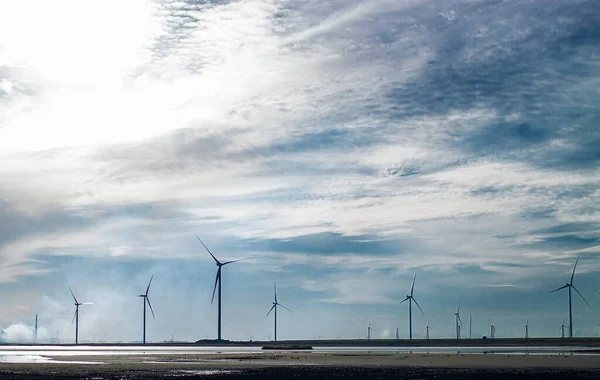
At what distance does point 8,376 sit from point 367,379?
30926 mm

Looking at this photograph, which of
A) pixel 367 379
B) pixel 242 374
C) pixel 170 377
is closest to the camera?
pixel 367 379

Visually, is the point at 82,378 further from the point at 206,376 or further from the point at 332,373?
the point at 332,373

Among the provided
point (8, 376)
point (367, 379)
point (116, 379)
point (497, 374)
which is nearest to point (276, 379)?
point (367, 379)

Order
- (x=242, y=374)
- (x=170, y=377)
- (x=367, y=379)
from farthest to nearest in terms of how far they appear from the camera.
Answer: (x=242, y=374)
(x=170, y=377)
(x=367, y=379)

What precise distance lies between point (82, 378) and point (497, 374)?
1305 inches

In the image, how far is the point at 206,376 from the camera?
64.9 meters

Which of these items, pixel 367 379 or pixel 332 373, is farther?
pixel 332 373

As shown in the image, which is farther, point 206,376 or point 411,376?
point 206,376

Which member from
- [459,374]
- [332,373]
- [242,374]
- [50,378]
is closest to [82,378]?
[50,378]

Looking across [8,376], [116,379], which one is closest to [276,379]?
[116,379]

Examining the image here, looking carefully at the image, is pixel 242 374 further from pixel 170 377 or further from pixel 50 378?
pixel 50 378

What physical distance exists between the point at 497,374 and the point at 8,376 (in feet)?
134

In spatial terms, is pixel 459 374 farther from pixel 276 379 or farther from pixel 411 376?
pixel 276 379

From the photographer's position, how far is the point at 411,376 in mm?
60438
